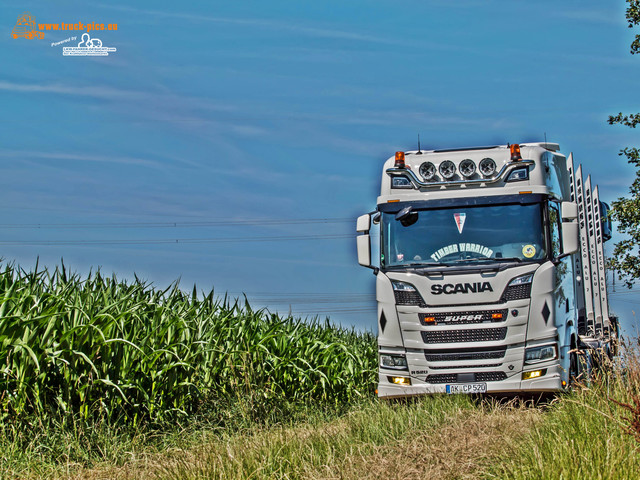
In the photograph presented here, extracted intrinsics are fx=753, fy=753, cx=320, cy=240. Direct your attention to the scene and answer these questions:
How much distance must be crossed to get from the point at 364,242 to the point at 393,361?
79.4 inches

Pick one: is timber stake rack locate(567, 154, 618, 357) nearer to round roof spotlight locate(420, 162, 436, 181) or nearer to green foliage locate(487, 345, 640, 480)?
round roof spotlight locate(420, 162, 436, 181)

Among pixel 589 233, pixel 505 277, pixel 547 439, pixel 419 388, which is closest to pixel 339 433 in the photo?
pixel 547 439

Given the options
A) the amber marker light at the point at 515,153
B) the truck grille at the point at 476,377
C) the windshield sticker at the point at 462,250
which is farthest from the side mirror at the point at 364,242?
the amber marker light at the point at 515,153

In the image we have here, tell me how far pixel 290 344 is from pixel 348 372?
193cm

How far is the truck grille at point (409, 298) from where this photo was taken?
39.2 feet

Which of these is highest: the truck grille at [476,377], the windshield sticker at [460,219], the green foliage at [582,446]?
the windshield sticker at [460,219]

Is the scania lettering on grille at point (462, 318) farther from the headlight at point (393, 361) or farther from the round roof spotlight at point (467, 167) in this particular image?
the round roof spotlight at point (467, 167)

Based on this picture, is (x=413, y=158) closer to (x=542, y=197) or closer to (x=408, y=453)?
(x=542, y=197)

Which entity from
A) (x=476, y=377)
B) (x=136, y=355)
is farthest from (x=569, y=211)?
(x=136, y=355)

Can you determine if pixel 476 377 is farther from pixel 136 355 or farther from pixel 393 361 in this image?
pixel 136 355

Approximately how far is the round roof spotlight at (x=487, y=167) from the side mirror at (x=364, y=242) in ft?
6.65

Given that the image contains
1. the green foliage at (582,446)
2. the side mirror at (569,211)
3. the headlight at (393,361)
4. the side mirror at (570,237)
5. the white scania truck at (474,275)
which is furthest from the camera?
the headlight at (393,361)

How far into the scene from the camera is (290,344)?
A: 13.8 m

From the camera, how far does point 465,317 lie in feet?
38.9
